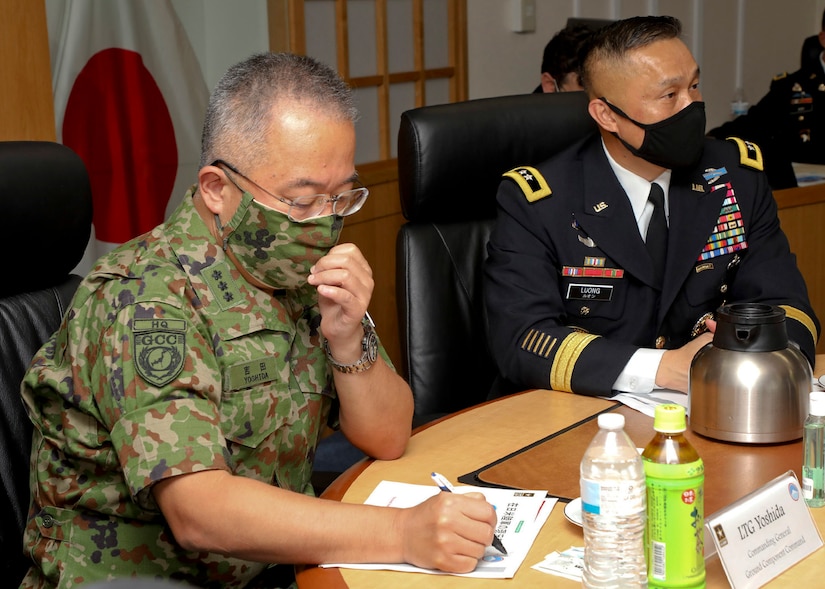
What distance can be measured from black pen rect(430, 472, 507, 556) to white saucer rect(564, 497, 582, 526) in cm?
9

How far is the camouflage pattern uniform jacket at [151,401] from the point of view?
1282mm

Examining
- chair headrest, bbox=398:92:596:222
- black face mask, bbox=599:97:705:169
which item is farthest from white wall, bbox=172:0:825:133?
black face mask, bbox=599:97:705:169

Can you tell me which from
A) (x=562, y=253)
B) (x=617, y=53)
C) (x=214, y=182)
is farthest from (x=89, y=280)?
(x=617, y=53)

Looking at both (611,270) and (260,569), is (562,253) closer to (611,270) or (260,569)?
(611,270)

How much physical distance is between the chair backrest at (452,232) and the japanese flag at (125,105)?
1131mm

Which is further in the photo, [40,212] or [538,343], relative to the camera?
[538,343]

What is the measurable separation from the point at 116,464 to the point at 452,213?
3.64ft

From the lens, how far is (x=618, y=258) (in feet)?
6.90

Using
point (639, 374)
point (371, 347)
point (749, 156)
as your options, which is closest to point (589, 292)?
point (639, 374)

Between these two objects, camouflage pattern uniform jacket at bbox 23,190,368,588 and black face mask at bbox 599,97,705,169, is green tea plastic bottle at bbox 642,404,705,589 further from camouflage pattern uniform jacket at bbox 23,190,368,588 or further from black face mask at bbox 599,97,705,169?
black face mask at bbox 599,97,705,169

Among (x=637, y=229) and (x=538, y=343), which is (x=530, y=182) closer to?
(x=637, y=229)

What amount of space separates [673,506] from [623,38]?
1.32m

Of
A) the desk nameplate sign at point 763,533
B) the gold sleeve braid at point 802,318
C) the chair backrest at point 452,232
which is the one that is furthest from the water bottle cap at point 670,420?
the chair backrest at point 452,232

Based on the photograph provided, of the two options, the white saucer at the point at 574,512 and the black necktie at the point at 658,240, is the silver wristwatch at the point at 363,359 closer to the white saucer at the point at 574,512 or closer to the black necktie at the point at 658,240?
the white saucer at the point at 574,512
